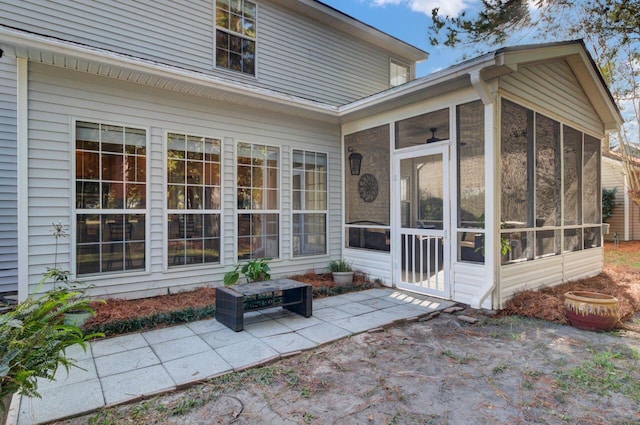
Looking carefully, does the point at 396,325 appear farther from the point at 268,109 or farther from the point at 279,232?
the point at 268,109

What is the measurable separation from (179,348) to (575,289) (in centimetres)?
602

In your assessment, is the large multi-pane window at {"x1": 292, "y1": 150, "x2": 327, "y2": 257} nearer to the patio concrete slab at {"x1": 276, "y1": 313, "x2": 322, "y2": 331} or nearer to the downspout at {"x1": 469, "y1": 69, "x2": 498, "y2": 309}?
the patio concrete slab at {"x1": 276, "y1": 313, "x2": 322, "y2": 331}

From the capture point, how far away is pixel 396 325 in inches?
161

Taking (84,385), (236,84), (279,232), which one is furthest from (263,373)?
(236,84)

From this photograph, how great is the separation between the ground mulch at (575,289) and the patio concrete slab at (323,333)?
7.49 feet

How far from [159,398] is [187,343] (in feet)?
3.24

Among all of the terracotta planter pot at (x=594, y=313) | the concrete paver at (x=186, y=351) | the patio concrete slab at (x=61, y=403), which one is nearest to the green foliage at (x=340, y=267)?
the concrete paver at (x=186, y=351)

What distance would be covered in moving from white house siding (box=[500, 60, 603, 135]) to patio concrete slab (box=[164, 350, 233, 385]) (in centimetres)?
470

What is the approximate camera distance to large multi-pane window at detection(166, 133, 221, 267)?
16.7ft

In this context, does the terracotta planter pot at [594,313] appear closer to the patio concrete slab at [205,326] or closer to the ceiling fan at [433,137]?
the ceiling fan at [433,137]

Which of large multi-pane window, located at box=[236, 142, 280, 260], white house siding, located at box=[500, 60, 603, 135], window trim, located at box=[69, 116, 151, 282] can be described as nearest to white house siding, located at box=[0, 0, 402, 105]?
window trim, located at box=[69, 116, 151, 282]

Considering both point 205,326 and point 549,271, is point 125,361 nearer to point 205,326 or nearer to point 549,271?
point 205,326

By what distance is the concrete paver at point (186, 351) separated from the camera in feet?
8.21

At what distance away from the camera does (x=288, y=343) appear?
11.4 ft
